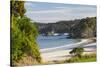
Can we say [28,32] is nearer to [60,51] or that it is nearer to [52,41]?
[52,41]

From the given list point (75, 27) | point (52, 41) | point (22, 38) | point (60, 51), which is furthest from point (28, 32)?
point (75, 27)

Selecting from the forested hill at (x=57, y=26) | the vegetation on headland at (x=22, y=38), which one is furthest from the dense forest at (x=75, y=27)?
the vegetation on headland at (x=22, y=38)

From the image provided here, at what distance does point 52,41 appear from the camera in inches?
103

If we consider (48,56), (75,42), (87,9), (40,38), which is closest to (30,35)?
(40,38)

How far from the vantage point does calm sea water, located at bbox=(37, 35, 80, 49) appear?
2559 mm

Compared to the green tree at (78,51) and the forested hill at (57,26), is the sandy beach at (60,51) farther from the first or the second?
the forested hill at (57,26)

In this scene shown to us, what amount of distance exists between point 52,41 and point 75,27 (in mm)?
339

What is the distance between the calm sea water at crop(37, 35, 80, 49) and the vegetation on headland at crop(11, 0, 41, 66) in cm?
6

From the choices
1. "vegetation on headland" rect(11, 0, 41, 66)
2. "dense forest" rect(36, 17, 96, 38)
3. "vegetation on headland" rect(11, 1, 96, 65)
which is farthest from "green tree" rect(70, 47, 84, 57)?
"vegetation on headland" rect(11, 0, 41, 66)

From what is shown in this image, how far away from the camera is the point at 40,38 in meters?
2.55

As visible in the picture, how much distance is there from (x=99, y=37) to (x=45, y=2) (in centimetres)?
81

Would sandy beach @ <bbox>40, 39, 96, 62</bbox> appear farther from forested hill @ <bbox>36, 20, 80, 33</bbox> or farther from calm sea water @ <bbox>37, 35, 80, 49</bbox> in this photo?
forested hill @ <bbox>36, 20, 80, 33</bbox>
